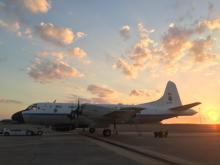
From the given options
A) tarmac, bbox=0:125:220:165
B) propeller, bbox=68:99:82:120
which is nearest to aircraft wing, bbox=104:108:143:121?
propeller, bbox=68:99:82:120

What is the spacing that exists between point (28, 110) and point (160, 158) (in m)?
29.9

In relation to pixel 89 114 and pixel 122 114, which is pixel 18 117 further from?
pixel 122 114

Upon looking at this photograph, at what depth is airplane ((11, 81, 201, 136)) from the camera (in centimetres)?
4275

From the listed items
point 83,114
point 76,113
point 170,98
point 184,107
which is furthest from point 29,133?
point 184,107

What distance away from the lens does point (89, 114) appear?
42.8 meters

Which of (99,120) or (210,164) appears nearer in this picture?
(210,164)

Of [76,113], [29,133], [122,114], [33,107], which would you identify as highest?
[33,107]

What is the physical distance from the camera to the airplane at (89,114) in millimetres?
42750

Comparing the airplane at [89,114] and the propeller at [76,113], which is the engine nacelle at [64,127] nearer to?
the airplane at [89,114]

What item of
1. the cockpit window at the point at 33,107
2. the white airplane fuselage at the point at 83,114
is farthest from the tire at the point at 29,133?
the cockpit window at the point at 33,107

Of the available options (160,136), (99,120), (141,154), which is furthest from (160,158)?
(99,120)

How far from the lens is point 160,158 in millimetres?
17969

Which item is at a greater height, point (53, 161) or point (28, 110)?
point (28, 110)

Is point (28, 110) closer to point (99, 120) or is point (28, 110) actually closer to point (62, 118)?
point (62, 118)
